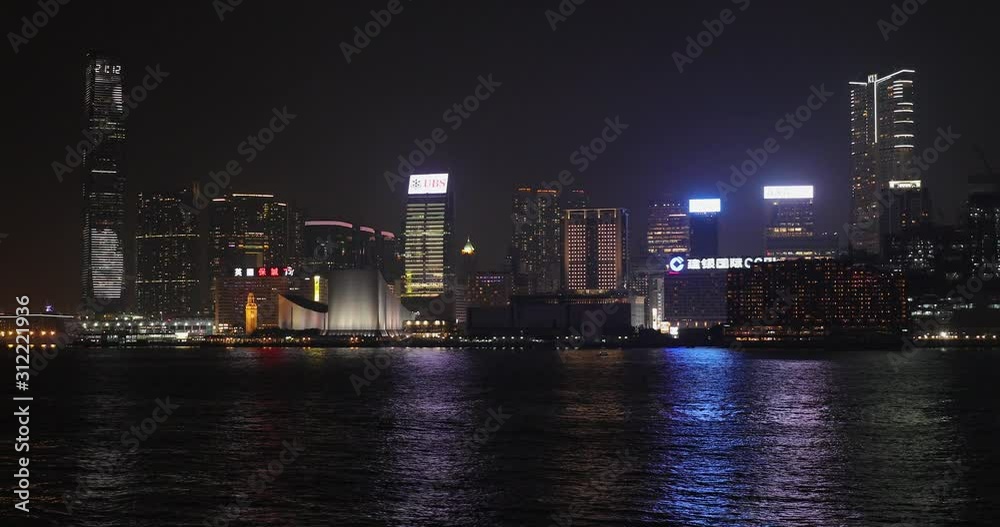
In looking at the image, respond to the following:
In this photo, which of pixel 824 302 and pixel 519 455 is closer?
pixel 519 455

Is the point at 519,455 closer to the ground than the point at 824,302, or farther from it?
closer to the ground

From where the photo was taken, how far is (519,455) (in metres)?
40.7

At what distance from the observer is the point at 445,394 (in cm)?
7162

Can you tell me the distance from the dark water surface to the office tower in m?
102

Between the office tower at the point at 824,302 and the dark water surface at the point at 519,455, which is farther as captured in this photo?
the office tower at the point at 824,302

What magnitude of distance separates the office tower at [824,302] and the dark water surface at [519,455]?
102298 millimetres

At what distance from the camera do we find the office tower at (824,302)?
17912cm

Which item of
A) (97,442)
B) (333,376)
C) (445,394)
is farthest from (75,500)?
(333,376)

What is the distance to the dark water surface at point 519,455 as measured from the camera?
29781 mm

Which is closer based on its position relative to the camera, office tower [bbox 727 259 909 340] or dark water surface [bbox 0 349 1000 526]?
dark water surface [bbox 0 349 1000 526]

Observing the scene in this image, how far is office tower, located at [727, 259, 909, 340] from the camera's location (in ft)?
588

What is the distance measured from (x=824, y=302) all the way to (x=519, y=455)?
15052 cm

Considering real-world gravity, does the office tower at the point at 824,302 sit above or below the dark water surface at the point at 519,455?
above

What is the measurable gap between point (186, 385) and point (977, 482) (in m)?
62.8
